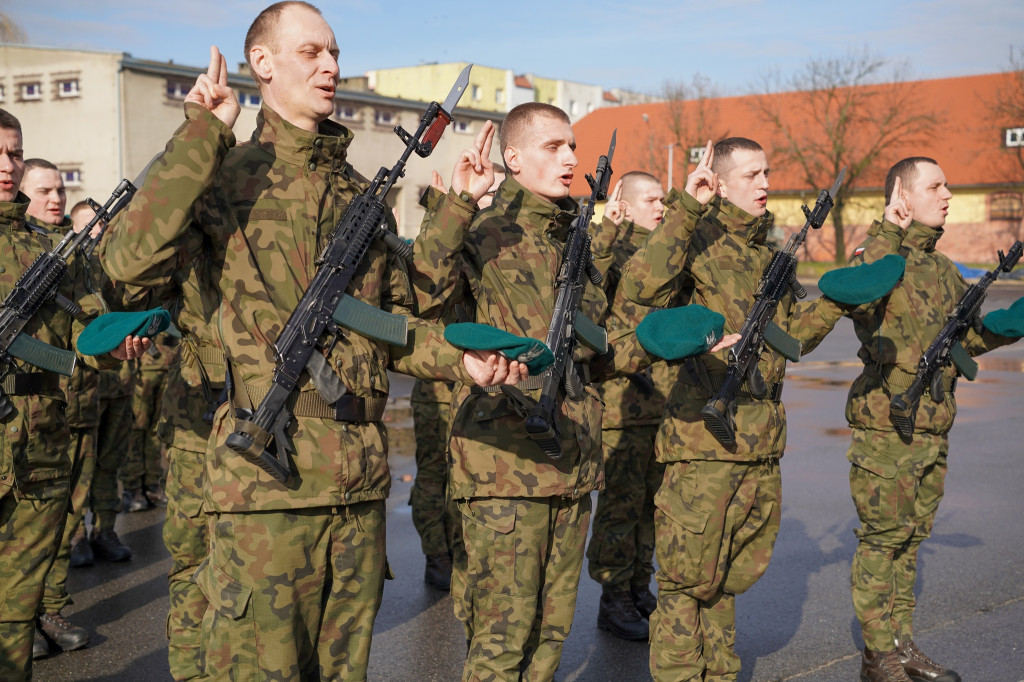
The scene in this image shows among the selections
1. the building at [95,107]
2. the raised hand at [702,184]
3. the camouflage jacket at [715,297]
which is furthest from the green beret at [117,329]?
the building at [95,107]

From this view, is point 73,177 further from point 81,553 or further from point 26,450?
point 26,450

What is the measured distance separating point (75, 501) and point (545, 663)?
10.4 feet

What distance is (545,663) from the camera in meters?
3.80

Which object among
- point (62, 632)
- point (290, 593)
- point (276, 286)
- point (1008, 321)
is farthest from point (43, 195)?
point (1008, 321)

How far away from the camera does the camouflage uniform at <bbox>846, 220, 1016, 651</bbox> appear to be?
4871 millimetres

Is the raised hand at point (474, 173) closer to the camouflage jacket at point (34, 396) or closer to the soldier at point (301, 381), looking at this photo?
the soldier at point (301, 381)

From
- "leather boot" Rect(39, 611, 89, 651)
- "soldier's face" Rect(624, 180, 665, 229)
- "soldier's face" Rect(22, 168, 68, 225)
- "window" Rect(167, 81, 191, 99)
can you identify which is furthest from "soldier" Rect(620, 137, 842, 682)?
"window" Rect(167, 81, 191, 99)

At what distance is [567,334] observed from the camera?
3852 mm

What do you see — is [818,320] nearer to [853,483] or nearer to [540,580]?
[853,483]

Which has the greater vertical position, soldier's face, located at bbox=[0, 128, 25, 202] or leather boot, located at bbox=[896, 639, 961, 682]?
soldier's face, located at bbox=[0, 128, 25, 202]

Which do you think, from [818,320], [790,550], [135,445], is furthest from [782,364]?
[135,445]

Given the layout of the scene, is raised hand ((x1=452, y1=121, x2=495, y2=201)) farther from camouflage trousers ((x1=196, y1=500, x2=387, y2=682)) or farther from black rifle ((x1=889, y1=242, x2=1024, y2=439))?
black rifle ((x1=889, y1=242, x2=1024, y2=439))

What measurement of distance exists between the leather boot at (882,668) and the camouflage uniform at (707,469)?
0.83m

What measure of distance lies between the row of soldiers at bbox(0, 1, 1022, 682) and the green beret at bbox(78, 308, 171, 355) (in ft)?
0.38
